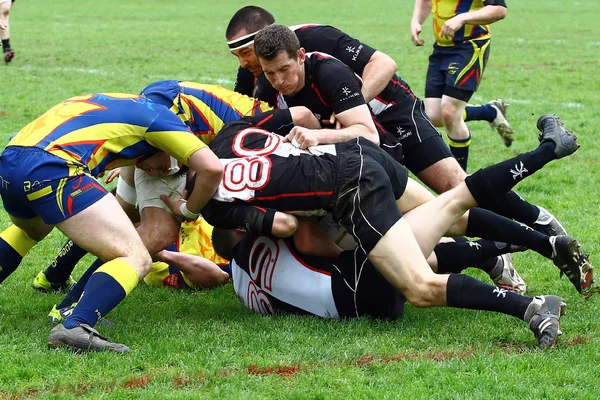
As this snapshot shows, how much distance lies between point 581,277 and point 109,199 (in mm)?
2581

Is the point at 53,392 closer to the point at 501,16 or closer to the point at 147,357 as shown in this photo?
the point at 147,357

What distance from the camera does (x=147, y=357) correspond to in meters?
4.13

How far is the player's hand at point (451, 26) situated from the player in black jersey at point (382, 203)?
302 centimetres


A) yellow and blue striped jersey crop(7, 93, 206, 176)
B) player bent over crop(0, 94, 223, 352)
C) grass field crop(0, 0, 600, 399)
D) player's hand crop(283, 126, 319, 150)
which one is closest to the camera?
grass field crop(0, 0, 600, 399)

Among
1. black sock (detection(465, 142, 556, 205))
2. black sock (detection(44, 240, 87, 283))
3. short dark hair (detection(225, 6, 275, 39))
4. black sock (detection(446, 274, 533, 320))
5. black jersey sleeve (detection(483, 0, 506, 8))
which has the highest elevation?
short dark hair (detection(225, 6, 275, 39))

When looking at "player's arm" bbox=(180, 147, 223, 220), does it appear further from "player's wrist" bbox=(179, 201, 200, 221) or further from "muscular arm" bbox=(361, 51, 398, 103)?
"muscular arm" bbox=(361, 51, 398, 103)

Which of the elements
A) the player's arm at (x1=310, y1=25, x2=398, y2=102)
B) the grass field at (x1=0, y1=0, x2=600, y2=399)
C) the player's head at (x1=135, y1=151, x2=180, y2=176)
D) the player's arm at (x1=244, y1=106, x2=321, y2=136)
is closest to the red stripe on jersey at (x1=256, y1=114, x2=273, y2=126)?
the player's arm at (x1=244, y1=106, x2=321, y2=136)

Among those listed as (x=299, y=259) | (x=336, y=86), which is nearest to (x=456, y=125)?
(x=336, y=86)

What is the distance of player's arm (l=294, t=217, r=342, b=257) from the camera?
4.86 meters

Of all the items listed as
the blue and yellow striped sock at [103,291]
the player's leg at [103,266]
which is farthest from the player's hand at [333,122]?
the blue and yellow striped sock at [103,291]

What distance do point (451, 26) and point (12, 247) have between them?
4.36 m

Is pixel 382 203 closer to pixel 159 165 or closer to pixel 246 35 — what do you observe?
pixel 159 165

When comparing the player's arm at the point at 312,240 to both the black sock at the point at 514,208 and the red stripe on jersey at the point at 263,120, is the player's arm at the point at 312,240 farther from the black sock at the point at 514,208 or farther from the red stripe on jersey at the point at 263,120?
the black sock at the point at 514,208

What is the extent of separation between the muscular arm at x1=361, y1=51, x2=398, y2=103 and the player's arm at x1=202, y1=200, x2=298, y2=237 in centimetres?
138
